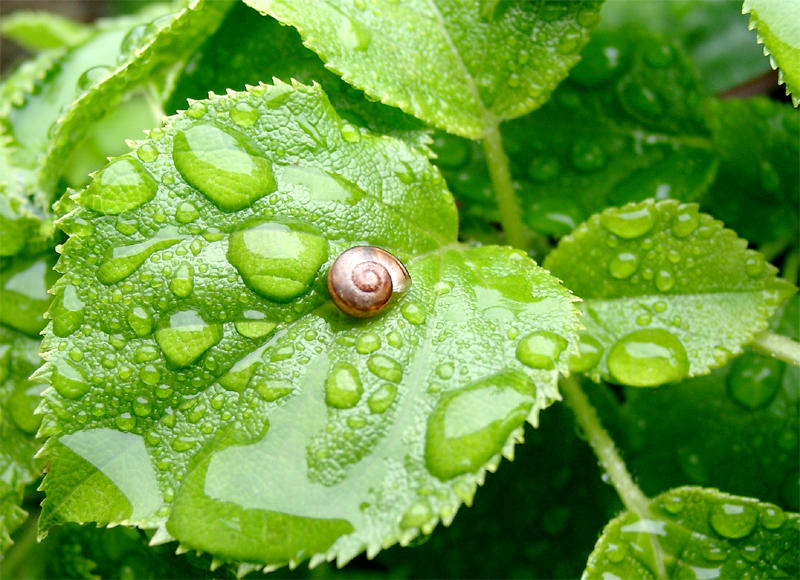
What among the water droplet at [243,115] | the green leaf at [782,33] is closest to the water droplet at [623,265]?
the green leaf at [782,33]

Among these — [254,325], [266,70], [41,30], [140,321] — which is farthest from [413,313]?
[41,30]

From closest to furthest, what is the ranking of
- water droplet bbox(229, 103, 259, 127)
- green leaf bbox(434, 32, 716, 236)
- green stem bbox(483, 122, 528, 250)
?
water droplet bbox(229, 103, 259, 127) → green stem bbox(483, 122, 528, 250) → green leaf bbox(434, 32, 716, 236)

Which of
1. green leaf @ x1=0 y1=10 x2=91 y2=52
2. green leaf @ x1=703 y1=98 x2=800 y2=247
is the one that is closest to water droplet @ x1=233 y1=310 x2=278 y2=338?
green leaf @ x1=703 y1=98 x2=800 y2=247

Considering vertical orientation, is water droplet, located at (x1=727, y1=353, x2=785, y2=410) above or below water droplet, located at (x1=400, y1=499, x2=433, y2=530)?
above

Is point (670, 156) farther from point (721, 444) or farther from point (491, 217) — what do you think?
point (721, 444)

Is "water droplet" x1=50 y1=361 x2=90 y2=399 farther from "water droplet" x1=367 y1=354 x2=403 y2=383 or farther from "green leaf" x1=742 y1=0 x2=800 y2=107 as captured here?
"green leaf" x1=742 y1=0 x2=800 y2=107

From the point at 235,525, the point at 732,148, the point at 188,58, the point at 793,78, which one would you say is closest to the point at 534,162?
the point at 732,148
